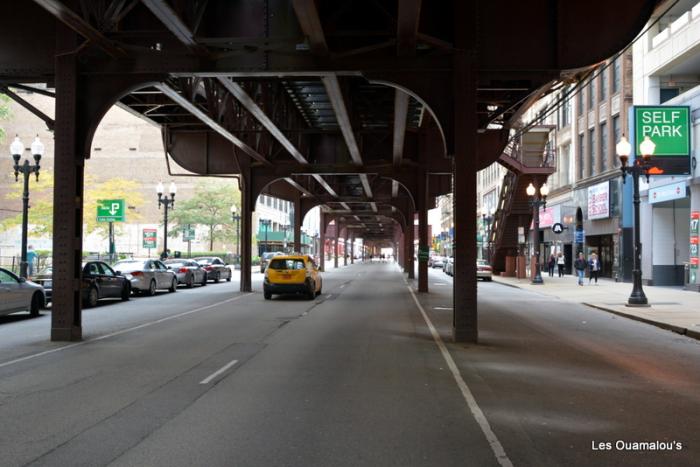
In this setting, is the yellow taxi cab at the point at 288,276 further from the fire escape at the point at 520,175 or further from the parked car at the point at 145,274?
the fire escape at the point at 520,175

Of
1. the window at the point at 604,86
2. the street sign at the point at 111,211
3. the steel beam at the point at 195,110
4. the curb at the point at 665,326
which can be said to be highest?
the window at the point at 604,86

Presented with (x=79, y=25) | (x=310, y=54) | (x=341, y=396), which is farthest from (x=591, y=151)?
(x=341, y=396)

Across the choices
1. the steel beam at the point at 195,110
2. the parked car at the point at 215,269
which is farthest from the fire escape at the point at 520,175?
the steel beam at the point at 195,110

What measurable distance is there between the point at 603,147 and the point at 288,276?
23.7 meters

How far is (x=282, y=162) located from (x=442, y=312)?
13229mm

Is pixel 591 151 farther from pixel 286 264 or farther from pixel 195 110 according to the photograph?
pixel 195 110

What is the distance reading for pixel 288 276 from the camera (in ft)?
77.5

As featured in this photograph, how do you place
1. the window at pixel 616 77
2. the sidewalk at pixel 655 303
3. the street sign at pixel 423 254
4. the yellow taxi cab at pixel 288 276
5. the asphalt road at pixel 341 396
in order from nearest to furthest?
the asphalt road at pixel 341 396 → the sidewalk at pixel 655 303 → the yellow taxi cab at pixel 288 276 → the street sign at pixel 423 254 → the window at pixel 616 77

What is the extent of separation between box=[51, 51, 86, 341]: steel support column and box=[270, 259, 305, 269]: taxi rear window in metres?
11.3

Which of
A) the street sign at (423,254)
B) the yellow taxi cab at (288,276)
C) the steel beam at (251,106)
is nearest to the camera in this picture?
the steel beam at (251,106)

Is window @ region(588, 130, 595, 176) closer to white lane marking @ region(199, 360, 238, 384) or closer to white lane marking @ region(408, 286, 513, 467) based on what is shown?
white lane marking @ region(408, 286, 513, 467)

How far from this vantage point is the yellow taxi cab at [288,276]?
929 inches

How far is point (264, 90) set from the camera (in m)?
18.2

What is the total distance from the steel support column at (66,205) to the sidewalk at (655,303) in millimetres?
13483
